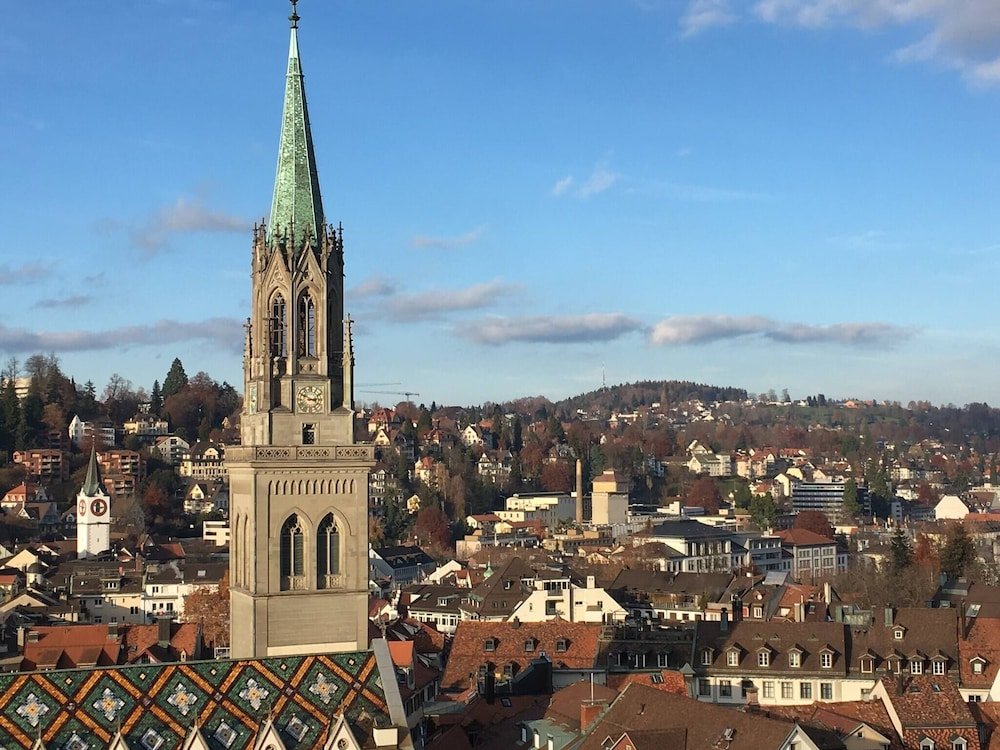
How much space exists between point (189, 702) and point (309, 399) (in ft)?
28.0

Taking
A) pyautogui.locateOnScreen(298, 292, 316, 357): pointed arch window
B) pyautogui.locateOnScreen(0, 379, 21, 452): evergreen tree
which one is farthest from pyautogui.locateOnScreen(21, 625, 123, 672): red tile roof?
pyautogui.locateOnScreen(0, 379, 21, 452): evergreen tree

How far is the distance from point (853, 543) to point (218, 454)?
77535mm

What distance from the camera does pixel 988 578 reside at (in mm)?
103312

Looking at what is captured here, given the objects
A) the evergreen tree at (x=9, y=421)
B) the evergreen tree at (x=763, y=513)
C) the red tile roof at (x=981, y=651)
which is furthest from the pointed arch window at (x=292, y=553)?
the evergreen tree at (x=9, y=421)

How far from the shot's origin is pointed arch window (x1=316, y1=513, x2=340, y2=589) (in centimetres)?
3394

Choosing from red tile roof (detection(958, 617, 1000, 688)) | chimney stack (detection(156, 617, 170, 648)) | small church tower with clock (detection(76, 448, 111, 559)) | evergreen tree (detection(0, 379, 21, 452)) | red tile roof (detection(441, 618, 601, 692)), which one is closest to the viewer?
red tile roof (detection(958, 617, 1000, 688))

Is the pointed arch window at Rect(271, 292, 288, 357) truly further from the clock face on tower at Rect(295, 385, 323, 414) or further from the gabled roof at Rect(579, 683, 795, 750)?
the gabled roof at Rect(579, 683, 795, 750)

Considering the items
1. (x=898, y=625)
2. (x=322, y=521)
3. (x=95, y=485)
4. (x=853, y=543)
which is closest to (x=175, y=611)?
(x=95, y=485)

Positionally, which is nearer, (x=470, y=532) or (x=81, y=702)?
(x=81, y=702)

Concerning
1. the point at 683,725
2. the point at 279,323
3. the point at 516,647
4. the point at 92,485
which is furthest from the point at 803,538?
the point at 279,323

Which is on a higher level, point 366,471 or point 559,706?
point 366,471

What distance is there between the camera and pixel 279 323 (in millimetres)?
34281

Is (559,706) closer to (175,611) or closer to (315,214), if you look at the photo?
(315,214)

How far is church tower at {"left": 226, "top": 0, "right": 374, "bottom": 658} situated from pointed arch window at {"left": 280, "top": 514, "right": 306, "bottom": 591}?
2 cm
